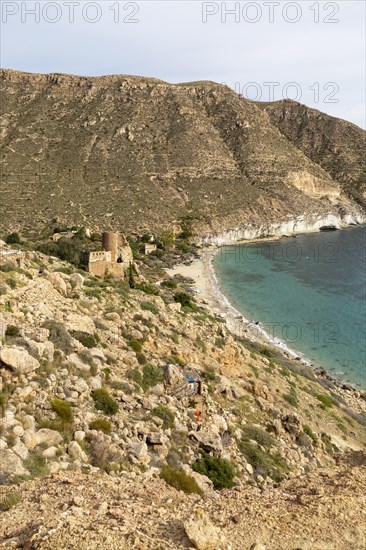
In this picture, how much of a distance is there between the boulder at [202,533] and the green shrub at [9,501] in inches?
87.7

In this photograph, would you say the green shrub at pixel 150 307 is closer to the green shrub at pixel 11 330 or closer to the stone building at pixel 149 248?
the green shrub at pixel 11 330

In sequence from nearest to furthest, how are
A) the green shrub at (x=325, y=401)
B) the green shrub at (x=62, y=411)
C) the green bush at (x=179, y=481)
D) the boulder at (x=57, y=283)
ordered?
the green bush at (x=179, y=481) < the green shrub at (x=62, y=411) < the boulder at (x=57, y=283) < the green shrub at (x=325, y=401)

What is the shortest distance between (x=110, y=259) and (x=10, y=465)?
21315 millimetres

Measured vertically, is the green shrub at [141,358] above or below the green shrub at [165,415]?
above

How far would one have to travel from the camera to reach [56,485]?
5906 mm

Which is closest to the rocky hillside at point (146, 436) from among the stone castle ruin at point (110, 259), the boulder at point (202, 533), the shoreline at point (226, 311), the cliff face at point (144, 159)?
the boulder at point (202, 533)

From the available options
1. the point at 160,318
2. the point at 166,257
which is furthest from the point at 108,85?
the point at 160,318

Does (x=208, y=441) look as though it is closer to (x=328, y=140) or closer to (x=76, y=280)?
(x=76, y=280)

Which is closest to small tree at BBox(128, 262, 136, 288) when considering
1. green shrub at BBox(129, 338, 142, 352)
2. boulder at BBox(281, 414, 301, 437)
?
green shrub at BBox(129, 338, 142, 352)

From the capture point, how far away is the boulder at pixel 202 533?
462 centimetres

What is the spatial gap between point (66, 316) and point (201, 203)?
63794 mm

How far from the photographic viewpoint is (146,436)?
8.64 metres

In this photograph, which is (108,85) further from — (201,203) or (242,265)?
(242,265)

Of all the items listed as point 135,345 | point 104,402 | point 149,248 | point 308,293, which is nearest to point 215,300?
point 308,293
